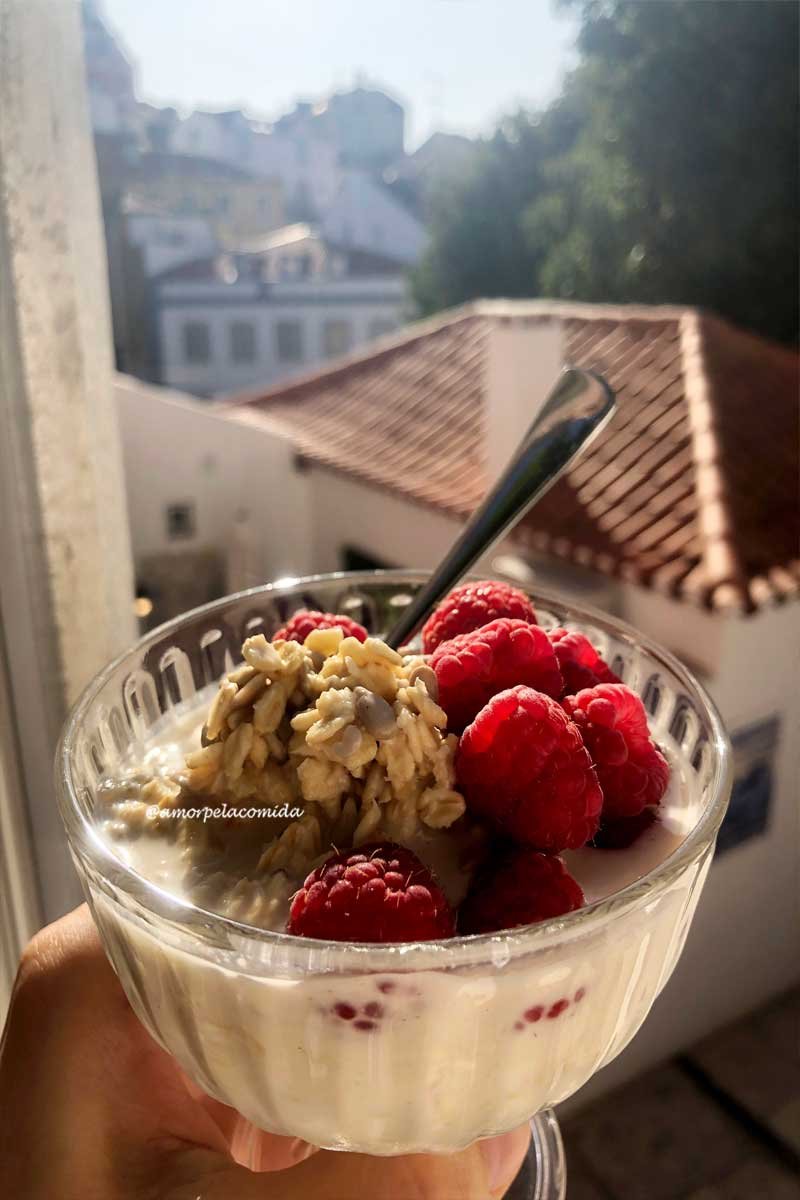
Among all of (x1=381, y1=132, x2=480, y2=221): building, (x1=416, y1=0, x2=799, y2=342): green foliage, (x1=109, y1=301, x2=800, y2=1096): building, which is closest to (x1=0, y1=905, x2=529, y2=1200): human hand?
(x1=109, y1=301, x2=800, y2=1096): building

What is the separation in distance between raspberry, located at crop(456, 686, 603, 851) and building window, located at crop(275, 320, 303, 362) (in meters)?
6.99

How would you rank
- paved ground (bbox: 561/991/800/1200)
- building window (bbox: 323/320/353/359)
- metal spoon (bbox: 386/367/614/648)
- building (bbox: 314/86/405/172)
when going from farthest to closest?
building window (bbox: 323/320/353/359)
building (bbox: 314/86/405/172)
paved ground (bbox: 561/991/800/1200)
metal spoon (bbox: 386/367/614/648)

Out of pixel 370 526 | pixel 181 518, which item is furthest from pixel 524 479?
pixel 181 518

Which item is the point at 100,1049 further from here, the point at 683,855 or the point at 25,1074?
the point at 683,855

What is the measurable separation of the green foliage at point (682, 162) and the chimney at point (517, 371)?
3494mm

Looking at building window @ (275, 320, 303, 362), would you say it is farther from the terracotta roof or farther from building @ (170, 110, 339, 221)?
the terracotta roof

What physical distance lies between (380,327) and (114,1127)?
26.5ft

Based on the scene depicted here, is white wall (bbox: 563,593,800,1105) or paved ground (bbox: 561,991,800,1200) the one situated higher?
white wall (bbox: 563,593,800,1105)

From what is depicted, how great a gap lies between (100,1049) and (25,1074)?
4 centimetres

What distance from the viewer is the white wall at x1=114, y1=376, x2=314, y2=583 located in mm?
3492

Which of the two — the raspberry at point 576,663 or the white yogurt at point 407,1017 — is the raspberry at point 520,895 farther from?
the raspberry at point 576,663

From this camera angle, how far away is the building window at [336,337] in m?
7.30

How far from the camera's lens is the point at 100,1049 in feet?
1.88

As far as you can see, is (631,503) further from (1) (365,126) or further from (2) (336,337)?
(1) (365,126)
